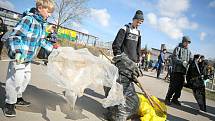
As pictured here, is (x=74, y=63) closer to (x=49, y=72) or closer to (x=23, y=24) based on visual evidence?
(x=49, y=72)

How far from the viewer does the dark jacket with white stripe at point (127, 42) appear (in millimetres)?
5352

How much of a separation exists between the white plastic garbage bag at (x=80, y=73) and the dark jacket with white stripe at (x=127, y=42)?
856mm

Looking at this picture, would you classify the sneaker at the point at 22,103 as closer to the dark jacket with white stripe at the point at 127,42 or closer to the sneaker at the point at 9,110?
the sneaker at the point at 9,110

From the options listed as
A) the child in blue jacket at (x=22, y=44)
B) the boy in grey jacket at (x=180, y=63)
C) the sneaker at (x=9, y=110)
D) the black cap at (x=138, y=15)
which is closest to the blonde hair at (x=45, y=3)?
the child in blue jacket at (x=22, y=44)

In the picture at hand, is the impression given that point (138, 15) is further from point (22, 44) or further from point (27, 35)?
point (22, 44)

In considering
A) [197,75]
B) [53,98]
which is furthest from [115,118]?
[197,75]

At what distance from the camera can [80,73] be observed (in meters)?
4.36

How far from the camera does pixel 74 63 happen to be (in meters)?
4.38

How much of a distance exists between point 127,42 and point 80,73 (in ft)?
5.03

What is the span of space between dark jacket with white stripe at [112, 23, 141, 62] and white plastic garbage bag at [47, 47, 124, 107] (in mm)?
856

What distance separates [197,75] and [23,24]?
18.6ft

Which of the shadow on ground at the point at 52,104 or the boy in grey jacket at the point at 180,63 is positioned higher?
the boy in grey jacket at the point at 180,63

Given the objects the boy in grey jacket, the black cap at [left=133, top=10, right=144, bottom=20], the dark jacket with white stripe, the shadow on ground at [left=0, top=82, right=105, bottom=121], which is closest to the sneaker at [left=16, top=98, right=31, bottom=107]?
the shadow on ground at [left=0, top=82, right=105, bottom=121]

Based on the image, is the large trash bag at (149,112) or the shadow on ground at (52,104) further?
the large trash bag at (149,112)
